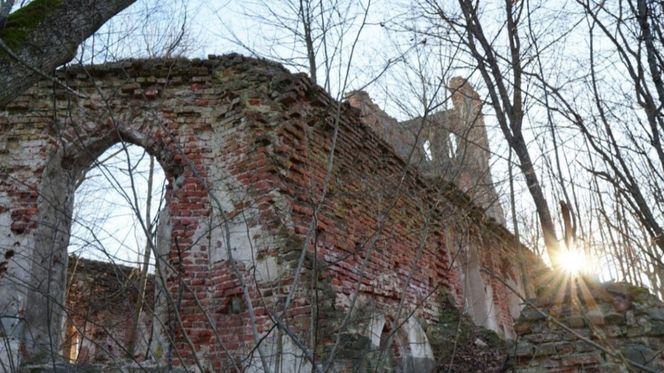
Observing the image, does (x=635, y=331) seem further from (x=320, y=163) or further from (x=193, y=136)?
(x=193, y=136)

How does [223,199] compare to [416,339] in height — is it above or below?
above

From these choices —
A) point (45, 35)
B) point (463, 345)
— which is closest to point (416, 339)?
point (463, 345)

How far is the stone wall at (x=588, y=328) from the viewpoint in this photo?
3.79 meters

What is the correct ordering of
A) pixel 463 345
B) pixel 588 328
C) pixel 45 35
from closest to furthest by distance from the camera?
pixel 45 35 < pixel 588 328 < pixel 463 345

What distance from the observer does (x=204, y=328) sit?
16.4ft

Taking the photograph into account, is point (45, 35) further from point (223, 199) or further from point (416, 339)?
point (416, 339)

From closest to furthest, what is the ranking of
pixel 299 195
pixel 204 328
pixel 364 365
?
pixel 364 365, pixel 204 328, pixel 299 195

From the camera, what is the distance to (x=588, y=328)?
3.86m

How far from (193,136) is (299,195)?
1336mm

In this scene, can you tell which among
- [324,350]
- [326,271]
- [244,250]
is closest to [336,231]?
[326,271]

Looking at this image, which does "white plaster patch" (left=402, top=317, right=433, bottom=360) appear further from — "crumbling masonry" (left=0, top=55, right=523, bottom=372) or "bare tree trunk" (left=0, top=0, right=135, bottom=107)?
"bare tree trunk" (left=0, top=0, right=135, bottom=107)

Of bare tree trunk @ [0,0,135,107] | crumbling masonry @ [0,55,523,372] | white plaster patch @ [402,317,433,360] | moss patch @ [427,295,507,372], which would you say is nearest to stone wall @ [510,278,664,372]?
crumbling masonry @ [0,55,523,372]

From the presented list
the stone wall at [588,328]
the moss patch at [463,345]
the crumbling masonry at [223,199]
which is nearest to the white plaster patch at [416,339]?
the crumbling masonry at [223,199]

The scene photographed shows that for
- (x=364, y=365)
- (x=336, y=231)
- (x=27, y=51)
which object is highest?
(x=27, y=51)
